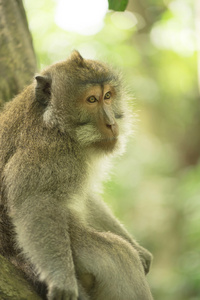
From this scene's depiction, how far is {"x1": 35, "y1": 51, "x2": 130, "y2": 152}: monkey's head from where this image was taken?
16.1 ft

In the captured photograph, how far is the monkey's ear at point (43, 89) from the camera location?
4.92 meters

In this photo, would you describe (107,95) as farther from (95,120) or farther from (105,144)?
(105,144)

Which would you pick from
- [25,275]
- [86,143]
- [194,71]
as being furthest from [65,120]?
[194,71]

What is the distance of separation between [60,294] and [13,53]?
12.9 feet

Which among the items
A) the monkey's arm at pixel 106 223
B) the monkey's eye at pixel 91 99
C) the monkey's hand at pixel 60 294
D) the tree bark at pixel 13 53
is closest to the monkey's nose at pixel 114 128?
the monkey's eye at pixel 91 99

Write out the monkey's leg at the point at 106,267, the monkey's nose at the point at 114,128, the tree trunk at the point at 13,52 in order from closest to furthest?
1. the monkey's leg at the point at 106,267
2. the monkey's nose at the point at 114,128
3. the tree trunk at the point at 13,52

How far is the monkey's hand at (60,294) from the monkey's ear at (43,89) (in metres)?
2.01

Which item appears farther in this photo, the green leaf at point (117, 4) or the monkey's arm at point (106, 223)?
the monkey's arm at point (106, 223)

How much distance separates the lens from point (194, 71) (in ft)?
48.2

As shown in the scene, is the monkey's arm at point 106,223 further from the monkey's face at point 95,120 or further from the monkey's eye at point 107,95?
the monkey's eye at point 107,95

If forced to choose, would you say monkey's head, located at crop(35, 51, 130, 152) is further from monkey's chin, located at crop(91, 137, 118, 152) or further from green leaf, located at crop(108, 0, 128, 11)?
green leaf, located at crop(108, 0, 128, 11)

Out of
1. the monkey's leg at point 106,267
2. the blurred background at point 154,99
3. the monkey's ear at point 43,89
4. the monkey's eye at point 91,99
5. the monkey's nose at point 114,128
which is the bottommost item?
the blurred background at point 154,99

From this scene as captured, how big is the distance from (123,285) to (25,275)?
99 cm

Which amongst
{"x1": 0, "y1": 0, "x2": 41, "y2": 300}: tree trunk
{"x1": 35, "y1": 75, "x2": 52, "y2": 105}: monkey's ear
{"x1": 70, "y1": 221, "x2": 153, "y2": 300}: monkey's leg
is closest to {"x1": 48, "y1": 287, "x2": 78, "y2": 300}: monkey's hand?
{"x1": 70, "y1": 221, "x2": 153, "y2": 300}: monkey's leg
